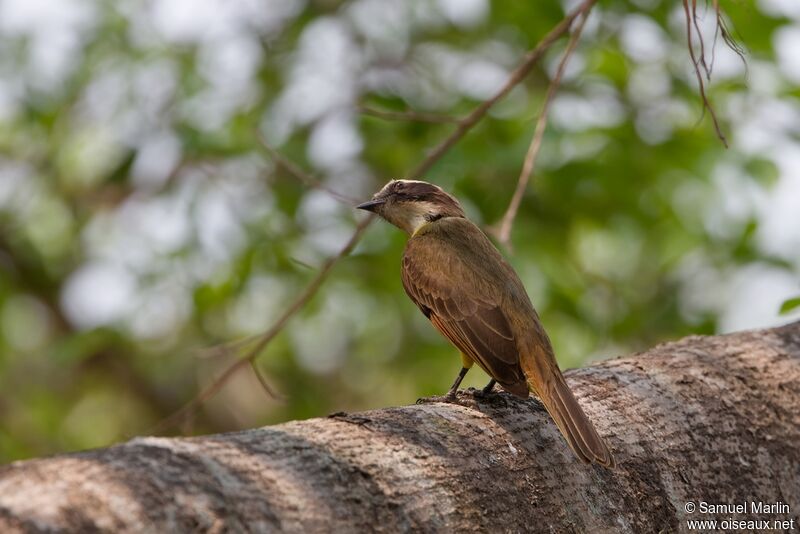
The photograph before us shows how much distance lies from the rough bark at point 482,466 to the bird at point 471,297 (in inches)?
3.9

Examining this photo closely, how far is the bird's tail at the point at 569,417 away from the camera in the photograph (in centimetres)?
314

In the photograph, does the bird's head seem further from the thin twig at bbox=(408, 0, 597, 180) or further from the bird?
the thin twig at bbox=(408, 0, 597, 180)

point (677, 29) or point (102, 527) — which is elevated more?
point (677, 29)

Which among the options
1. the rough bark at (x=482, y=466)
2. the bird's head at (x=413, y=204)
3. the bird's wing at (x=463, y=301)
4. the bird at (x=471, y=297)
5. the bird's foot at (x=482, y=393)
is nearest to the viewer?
the rough bark at (x=482, y=466)

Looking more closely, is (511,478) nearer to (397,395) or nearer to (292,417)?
(292,417)

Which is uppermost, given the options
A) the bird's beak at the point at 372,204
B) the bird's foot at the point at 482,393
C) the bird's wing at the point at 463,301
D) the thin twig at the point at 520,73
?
the thin twig at the point at 520,73

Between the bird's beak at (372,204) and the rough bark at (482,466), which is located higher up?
the bird's beak at (372,204)

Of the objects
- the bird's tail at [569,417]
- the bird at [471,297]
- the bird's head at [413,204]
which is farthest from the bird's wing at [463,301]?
the bird's head at [413,204]

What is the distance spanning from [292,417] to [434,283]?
3.67 m

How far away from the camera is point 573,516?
9.85ft

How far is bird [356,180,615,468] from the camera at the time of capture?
3879 mm

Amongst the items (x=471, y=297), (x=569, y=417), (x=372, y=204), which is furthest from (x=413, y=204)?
(x=569, y=417)

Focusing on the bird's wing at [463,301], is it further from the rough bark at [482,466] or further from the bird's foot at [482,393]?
the rough bark at [482,466]

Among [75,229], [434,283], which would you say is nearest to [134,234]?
[75,229]
